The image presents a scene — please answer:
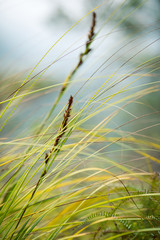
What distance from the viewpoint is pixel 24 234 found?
0.54 metres

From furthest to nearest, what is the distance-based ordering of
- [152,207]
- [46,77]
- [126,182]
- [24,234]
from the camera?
1. [46,77]
2. [126,182]
3. [152,207]
4. [24,234]

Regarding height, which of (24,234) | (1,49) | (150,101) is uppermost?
(1,49)

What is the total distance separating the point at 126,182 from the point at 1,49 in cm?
224

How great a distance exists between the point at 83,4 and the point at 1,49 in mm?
1140

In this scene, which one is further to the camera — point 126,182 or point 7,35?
point 7,35

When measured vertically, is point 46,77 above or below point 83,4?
below

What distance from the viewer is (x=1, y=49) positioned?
2596mm

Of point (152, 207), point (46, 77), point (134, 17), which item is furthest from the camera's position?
point (134, 17)

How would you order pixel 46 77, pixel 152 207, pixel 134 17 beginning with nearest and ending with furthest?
pixel 152 207 → pixel 46 77 → pixel 134 17

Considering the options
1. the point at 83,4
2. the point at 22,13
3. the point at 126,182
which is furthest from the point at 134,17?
the point at 126,182

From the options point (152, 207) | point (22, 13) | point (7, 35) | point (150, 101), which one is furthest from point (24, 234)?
point (7, 35)

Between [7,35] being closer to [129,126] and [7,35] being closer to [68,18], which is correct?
[68,18]

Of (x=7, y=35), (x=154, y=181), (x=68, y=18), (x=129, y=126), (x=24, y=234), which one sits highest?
(x=68, y=18)

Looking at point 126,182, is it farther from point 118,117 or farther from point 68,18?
point 68,18
